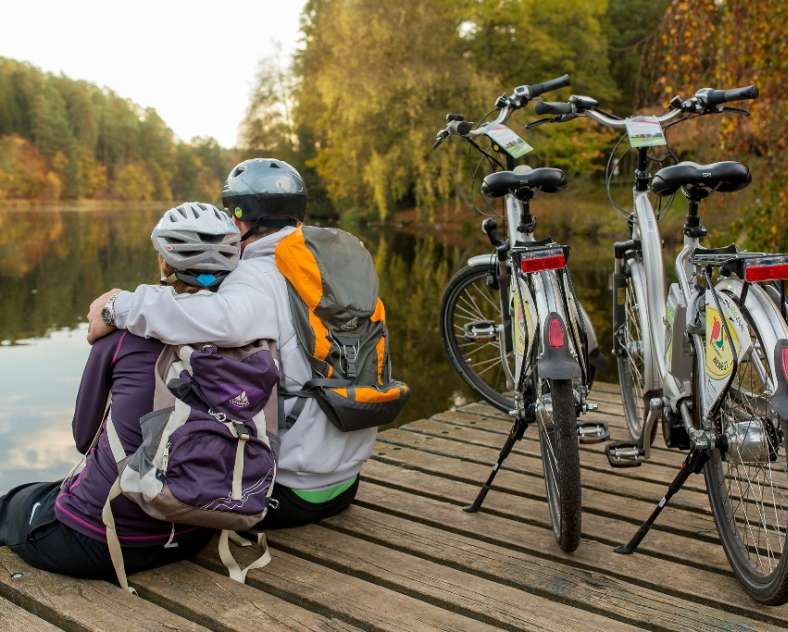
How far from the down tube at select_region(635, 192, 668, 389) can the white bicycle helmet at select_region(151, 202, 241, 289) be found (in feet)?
5.07

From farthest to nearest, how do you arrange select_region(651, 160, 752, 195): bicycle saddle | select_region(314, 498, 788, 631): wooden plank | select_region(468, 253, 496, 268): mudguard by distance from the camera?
select_region(468, 253, 496, 268): mudguard → select_region(651, 160, 752, 195): bicycle saddle → select_region(314, 498, 788, 631): wooden plank

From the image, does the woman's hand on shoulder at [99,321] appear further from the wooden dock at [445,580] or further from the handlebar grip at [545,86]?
the handlebar grip at [545,86]

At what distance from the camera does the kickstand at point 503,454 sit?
10.5 feet

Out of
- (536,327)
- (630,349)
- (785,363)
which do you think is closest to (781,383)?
(785,363)

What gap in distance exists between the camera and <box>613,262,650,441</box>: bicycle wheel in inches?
148

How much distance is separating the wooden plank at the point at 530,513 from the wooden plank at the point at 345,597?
674 mm

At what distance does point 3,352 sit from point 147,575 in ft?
24.7

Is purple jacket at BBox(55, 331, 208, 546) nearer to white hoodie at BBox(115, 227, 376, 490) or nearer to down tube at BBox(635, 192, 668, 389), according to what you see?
white hoodie at BBox(115, 227, 376, 490)

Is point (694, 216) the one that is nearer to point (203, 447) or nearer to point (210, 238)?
point (210, 238)

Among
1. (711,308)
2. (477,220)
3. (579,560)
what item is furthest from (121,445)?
(477,220)

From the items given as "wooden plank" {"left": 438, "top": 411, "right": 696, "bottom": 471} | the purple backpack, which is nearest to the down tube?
"wooden plank" {"left": 438, "top": 411, "right": 696, "bottom": 471}

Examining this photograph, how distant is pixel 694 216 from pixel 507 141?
33.9 inches

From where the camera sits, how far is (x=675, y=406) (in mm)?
3074

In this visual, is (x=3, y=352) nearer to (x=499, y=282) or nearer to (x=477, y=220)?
(x=499, y=282)
